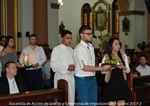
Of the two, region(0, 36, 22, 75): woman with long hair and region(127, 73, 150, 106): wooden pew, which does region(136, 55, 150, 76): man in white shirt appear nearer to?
region(127, 73, 150, 106): wooden pew

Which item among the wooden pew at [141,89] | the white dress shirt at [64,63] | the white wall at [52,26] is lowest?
the wooden pew at [141,89]

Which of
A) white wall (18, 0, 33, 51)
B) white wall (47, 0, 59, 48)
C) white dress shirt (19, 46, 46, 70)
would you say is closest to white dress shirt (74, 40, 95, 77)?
white dress shirt (19, 46, 46, 70)

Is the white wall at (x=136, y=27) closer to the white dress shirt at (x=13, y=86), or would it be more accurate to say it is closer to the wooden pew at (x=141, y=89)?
the wooden pew at (x=141, y=89)

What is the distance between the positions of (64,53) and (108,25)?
43.7 ft

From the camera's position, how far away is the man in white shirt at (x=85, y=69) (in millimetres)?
4383

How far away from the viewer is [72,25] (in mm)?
20547

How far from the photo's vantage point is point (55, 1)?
11.6 m

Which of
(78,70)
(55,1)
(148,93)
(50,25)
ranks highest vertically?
(55,1)

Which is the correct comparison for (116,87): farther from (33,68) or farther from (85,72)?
(33,68)

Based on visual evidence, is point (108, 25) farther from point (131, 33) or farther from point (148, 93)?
point (148, 93)

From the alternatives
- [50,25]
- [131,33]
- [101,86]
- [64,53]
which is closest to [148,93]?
[101,86]

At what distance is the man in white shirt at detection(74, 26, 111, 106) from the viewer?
173 inches

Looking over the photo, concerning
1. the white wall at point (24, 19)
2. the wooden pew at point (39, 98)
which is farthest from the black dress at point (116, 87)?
the white wall at point (24, 19)

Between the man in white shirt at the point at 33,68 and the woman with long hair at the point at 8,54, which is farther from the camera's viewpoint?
the man in white shirt at the point at 33,68
